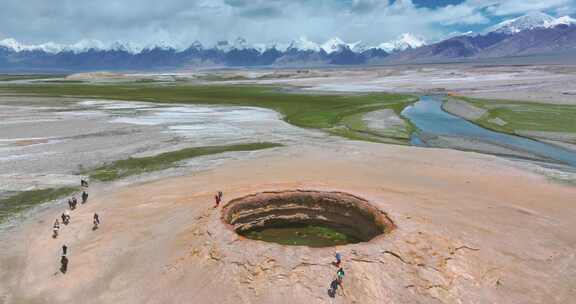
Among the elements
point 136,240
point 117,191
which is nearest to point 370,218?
point 136,240

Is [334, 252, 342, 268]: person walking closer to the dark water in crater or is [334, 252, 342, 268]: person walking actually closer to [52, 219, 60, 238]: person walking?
the dark water in crater

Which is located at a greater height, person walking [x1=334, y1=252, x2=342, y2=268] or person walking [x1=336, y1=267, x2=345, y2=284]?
person walking [x1=334, y1=252, x2=342, y2=268]

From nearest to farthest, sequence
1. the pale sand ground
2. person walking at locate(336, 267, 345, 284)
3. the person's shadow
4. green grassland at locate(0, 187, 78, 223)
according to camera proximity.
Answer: person walking at locate(336, 267, 345, 284) → the pale sand ground → the person's shadow → green grassland at locate(0, 187, 78, 223)

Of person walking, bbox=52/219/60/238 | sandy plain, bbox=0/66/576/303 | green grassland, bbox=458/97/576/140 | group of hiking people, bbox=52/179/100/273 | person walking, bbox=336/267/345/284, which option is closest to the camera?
person walking, bbox=336/267/345/284

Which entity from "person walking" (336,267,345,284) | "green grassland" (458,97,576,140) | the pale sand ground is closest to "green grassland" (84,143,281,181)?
the pale sand ground

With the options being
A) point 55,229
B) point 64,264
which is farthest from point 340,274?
point 55,229

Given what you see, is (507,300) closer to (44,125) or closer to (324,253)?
(324,253)

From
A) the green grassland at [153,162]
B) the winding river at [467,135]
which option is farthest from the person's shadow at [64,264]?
the winding river at [467,135]
